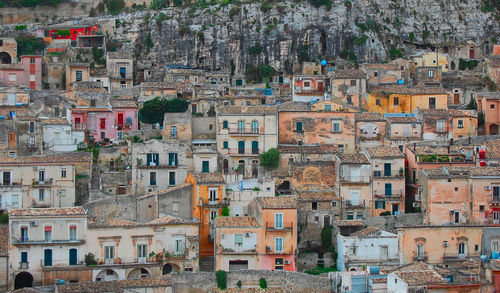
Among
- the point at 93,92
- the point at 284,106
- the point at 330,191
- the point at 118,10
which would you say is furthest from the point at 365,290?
the point at 118,10

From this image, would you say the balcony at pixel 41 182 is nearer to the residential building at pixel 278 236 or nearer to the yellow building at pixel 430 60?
the residential building at pixel 278 236

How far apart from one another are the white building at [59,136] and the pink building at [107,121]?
163 cm

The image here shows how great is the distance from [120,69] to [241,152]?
18.5 meters

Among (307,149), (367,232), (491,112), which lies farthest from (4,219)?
(491,112)

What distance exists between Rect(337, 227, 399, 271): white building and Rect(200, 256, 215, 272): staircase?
23.3ft

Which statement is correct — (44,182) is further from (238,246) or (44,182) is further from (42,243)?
(238,246)

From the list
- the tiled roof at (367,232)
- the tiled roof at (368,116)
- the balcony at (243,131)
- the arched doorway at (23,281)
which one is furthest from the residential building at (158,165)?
the tiled roof at (368,116)

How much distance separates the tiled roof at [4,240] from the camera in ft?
236

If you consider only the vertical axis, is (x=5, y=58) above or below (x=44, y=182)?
above

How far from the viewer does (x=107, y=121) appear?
88.1 metres

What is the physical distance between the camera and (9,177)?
3051 inches

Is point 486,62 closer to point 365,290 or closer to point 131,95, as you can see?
point 131,95

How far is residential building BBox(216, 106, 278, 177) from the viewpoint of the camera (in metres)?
83.4

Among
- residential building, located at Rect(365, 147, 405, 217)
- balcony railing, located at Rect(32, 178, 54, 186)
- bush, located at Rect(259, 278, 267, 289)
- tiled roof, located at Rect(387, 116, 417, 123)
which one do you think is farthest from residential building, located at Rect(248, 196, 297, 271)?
tiled roof, located at Rect(387, 116, 417, 123)
